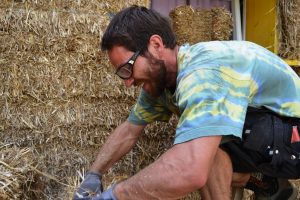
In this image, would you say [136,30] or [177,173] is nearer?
[177,173]

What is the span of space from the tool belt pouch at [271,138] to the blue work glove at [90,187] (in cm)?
62

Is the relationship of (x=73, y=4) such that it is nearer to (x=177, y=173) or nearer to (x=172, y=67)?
(x=172, y=67)

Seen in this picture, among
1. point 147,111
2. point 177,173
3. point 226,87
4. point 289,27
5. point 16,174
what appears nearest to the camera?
point 177,173

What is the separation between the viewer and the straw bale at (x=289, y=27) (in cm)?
364

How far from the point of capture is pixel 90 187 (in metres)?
2.00

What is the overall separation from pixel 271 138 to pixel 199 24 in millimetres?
1564

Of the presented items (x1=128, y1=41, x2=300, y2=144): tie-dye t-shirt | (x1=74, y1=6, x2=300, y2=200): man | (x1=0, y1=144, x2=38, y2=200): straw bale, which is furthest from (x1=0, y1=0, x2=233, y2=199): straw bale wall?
(x1=128, y1=41, x2=300, y2=144): tie-dye t-shirt

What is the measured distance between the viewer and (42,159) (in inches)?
97.9

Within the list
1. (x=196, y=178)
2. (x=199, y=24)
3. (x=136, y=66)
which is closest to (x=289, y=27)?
(x=199, y=24)

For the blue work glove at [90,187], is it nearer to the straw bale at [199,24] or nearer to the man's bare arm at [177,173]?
the man's bare arm at [177,173]

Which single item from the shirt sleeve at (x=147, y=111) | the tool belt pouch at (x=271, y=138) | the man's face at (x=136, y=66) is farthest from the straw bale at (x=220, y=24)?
the man's face at (x=136, y=66)

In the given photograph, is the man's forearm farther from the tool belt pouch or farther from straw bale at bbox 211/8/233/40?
straw bale at bbox 211/8/233/40

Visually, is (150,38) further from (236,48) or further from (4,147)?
(4,147)

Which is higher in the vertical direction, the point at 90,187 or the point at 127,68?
the point at 127,68
